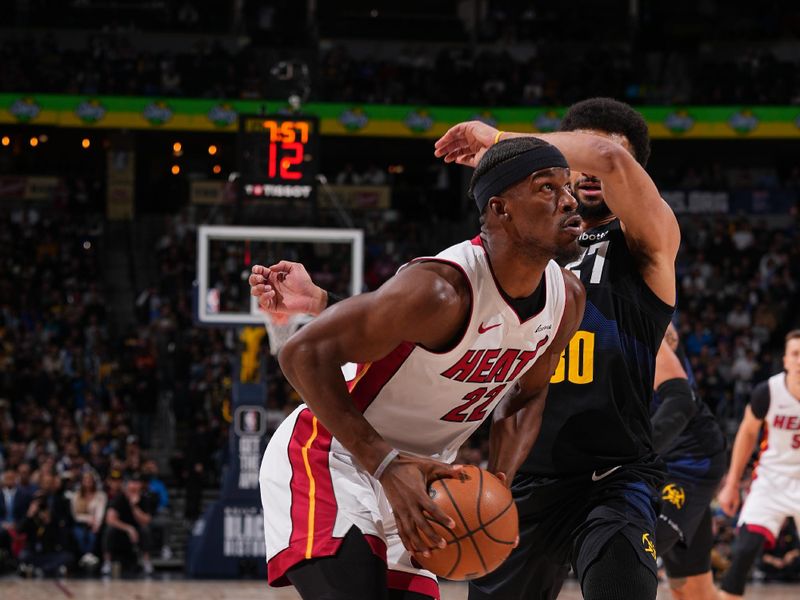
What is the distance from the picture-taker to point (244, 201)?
13.4 meters

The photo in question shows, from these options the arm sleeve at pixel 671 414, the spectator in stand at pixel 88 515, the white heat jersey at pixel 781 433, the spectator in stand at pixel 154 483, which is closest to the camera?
the arm sleeve at pixel 671 414

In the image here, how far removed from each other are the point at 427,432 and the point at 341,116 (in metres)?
20.2

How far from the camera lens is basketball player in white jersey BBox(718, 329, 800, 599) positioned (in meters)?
8.35

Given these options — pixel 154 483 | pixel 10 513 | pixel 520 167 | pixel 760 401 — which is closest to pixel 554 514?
pixel 520 167

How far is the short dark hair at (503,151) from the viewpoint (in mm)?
3416

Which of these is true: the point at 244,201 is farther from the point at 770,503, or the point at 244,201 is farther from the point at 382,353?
the point at 382,353

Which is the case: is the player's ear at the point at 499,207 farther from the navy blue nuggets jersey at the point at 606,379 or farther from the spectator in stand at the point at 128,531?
the spectator in stand at the point at 128,531

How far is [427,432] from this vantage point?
11.9ft

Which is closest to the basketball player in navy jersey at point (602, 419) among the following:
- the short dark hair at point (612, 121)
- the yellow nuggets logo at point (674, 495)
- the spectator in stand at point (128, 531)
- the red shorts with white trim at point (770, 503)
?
the short dark hair at point (612, 121)

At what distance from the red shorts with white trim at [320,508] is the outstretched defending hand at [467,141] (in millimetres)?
947

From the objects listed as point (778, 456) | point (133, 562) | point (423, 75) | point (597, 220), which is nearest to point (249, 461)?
point (133, 562)

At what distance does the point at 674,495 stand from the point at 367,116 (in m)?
18.1

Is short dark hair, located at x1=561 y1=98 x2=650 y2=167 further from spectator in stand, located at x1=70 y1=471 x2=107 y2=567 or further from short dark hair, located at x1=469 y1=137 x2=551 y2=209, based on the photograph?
spectator in stand, located at x1=70 y1=471 x2=107 y2=567

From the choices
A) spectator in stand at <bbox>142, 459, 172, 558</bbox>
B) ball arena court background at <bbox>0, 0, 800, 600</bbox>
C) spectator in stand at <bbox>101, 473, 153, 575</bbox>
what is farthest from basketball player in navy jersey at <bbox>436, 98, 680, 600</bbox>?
spectator in stand at <bbox>142, 459, 172, 558</bbox>
